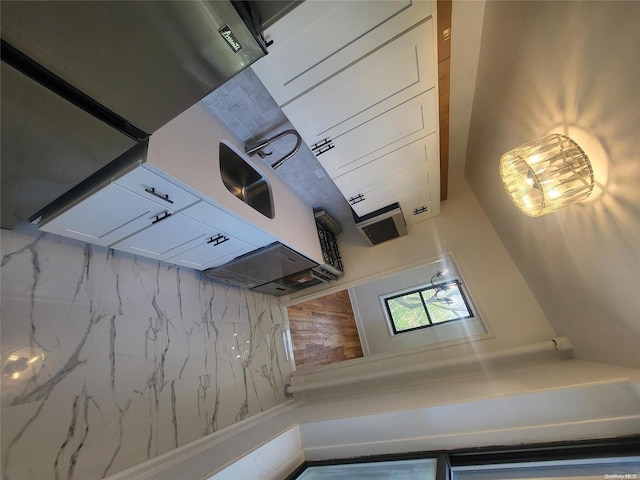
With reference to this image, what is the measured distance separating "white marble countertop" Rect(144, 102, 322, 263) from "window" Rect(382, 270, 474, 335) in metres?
3.18

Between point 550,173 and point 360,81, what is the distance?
0.85m

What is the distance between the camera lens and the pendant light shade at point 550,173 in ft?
2.82

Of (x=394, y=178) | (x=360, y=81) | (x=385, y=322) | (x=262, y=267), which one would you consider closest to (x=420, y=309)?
(x=385, y=322)

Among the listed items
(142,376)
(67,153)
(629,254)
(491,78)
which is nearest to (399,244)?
(491,78)

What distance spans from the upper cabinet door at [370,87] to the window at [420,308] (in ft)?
12.3

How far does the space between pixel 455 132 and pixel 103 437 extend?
2.83m

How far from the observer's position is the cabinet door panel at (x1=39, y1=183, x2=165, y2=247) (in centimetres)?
106

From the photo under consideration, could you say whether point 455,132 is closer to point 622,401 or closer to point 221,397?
point 622,401

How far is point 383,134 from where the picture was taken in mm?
1461

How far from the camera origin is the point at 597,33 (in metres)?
A: 0.72

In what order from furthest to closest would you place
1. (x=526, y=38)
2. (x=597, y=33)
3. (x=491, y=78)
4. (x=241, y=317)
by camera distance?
(x=241, y=317), (x=491, y=78), (x=526, y=38), (x=597, y=33)

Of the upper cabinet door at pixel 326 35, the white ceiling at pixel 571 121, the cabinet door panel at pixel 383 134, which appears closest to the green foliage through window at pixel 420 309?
the white ceiling at pixel 571 121

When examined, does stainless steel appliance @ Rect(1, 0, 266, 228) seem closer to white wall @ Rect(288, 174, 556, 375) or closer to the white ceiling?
the white ceiling

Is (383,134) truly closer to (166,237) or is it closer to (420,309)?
(166,237)
